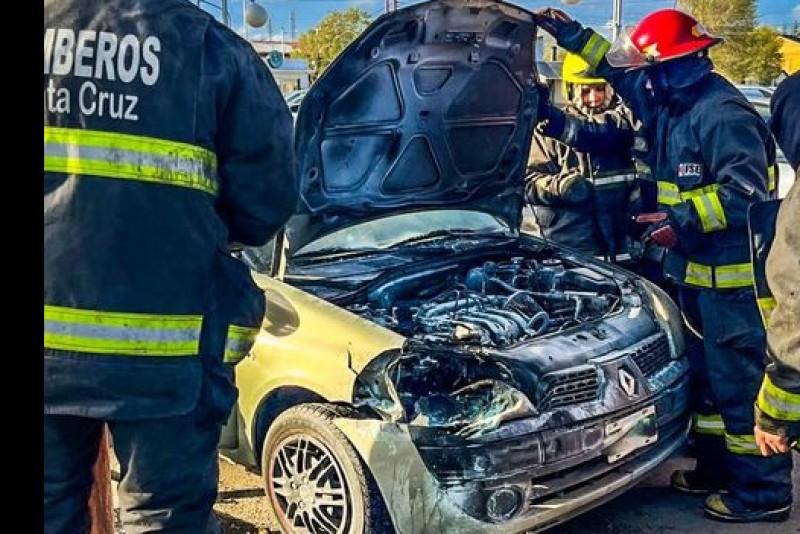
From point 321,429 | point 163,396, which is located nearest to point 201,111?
point 163,396

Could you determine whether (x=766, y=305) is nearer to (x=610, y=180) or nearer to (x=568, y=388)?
(x=568, y=388)

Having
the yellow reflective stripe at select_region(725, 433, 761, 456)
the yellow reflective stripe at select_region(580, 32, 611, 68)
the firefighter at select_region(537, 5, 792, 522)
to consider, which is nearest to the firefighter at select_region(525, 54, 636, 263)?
the yellow reflective stripe at select_region(580, 32, 611, 68)

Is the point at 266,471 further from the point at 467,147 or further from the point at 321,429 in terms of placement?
the point at 467,147

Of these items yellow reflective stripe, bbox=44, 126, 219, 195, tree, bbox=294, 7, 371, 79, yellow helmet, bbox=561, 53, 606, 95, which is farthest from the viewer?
tree, bbox=294, 7, 371, 79

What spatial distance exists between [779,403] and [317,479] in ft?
5.24

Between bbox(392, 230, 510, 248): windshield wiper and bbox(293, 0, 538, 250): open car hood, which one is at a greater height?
bbox(293, 0, 538, 250): open car hood

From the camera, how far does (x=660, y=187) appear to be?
155 inches

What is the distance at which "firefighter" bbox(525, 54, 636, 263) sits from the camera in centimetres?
519

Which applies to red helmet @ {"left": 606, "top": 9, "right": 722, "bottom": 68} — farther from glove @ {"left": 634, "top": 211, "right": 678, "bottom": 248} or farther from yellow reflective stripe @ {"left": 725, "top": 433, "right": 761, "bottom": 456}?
yellow reflective stripe @ {"left": 725, "top": 433, "right": 761, "bottom": 456}

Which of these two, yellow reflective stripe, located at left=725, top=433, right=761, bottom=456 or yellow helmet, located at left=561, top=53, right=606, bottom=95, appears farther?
yellow helmet, located at left=561, top=53, right=606, bottom=95

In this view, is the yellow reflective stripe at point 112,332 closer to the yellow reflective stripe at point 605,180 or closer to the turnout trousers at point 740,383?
the turnout trousers at point 740,383

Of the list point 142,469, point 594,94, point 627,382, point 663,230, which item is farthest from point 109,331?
point 594,94

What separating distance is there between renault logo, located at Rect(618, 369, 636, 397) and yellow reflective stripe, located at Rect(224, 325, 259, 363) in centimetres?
158
